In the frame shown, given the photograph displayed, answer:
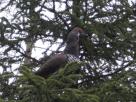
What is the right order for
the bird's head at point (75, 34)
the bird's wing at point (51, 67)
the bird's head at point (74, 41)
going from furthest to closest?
the bird's head at point (75, 34) < the bird's head at point (74, 41) < the bird's wing at point (51, 67)

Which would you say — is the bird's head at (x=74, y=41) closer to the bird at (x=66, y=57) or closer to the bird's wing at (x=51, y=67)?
the bird at (x=66, y=57)

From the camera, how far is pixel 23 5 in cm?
835

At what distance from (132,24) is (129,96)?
1748 mm

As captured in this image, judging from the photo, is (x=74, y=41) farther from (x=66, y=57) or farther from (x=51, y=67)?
(x=51, y=67)

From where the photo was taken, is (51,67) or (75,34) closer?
(51,67)

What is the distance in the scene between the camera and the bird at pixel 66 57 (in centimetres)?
664

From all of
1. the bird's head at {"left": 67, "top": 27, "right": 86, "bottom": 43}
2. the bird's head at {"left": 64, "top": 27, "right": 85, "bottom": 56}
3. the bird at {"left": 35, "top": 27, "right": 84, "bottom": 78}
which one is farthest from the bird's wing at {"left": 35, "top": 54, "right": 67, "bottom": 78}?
the bird's head at {"left": 67, "top": 27, "right": 86, "bottom": 43}

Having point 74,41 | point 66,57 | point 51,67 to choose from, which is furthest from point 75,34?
point 51,67

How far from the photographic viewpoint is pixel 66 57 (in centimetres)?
695

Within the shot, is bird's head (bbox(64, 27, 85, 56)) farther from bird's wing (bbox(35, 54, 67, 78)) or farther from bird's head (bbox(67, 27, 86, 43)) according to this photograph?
bird's wing (bbox(35, 54, 67, 78))

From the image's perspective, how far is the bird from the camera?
6641mm

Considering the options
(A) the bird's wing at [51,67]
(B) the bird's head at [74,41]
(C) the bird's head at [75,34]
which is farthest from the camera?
(C) the bird's head at [75,34]

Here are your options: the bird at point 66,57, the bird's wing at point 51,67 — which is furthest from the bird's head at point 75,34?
the bird's wing at point 51,67

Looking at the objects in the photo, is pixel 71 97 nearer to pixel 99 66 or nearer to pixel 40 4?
pixel 99 66
